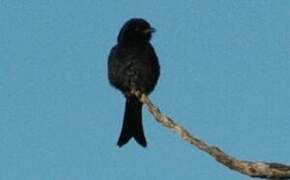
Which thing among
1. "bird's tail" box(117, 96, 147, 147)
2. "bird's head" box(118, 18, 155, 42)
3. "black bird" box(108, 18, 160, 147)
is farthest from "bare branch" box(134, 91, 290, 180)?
"bird's head" box(118, 18, 155, 42)

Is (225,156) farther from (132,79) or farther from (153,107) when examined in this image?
(132,79)

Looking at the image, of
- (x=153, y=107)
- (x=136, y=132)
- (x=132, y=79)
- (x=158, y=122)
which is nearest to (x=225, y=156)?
(x=158, y=122)

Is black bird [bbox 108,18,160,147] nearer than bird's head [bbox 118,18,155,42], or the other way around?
black bird [bbox 108,18,160,147]

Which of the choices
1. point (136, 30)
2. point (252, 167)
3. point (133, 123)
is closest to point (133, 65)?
point (136, 30)

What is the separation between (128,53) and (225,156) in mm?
4213

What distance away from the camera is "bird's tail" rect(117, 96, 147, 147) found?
266 inches

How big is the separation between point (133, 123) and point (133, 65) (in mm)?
610

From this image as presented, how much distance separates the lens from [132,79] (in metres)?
7.59

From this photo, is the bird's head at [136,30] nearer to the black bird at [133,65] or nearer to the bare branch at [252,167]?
the black bird at [133,65]

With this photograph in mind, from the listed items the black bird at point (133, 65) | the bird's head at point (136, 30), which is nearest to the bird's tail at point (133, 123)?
the black bird at point (133, 65)

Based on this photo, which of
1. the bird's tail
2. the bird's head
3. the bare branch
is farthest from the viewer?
the bird's head

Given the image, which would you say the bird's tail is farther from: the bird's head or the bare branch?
the bare branch

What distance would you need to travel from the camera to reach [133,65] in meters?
7.72

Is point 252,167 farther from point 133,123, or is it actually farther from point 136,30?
point 136,30
